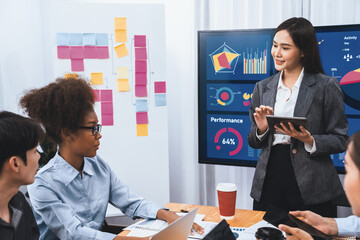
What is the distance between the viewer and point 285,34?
1.93 meters

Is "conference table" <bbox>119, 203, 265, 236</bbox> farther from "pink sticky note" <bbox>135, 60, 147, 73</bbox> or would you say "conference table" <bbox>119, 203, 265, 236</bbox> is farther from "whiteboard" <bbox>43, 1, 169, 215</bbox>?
"pink sticky note" <bbox>135, 60, 147, 73</bbox>

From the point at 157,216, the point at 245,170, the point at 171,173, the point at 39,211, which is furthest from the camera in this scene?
the point at 171,173

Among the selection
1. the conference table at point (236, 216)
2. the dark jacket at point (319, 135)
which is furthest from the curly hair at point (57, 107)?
the dark jacket at point (319, 135)

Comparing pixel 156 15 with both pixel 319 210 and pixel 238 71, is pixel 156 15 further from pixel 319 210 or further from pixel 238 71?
pixel 319 210

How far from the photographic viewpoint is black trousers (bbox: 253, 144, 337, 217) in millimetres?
1914

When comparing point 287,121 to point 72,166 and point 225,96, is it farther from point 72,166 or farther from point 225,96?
point 225,96

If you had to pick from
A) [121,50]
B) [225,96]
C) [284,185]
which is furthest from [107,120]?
[284,185]

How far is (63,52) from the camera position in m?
2.96

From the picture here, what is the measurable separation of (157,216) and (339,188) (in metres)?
0.98

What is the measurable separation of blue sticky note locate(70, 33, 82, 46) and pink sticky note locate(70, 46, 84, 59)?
0.03 m

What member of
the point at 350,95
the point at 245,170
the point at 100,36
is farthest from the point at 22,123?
the point at 245,170

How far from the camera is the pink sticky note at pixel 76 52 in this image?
2955 mm

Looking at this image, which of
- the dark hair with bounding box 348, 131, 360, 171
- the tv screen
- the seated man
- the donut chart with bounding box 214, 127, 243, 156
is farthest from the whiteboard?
the dark hair with bounding box 348, 131, 360, 171

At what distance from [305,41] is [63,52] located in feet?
6.26
